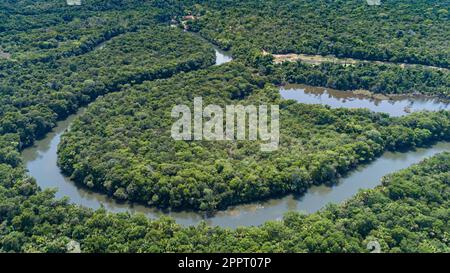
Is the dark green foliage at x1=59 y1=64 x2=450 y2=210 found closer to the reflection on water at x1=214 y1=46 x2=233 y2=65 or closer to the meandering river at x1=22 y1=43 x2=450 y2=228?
the meandering river at x1=22 y1=43 x2=450 y2=228

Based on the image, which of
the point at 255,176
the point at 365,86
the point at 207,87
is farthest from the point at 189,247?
the point at 365,86

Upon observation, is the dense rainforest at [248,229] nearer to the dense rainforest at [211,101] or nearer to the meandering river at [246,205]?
the dense rainforest at [211,101]

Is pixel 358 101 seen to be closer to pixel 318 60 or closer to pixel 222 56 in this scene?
pixel 318 60

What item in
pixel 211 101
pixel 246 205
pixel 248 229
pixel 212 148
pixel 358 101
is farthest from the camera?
pixel 358 101

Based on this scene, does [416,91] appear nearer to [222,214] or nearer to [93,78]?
[222,214]

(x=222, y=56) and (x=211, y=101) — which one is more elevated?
(x=211, y=101)

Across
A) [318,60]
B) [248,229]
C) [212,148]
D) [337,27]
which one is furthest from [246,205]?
[337,27]
